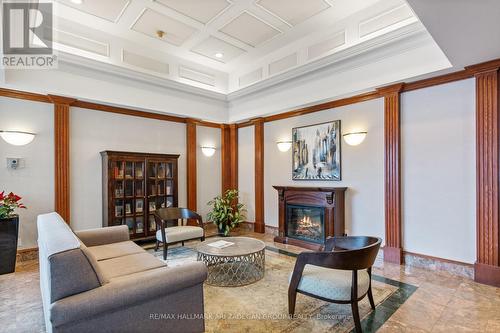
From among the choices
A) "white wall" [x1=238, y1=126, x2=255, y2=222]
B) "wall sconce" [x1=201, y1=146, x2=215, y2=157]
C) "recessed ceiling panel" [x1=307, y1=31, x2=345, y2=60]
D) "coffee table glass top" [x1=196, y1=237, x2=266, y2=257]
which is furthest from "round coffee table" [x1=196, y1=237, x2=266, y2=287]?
"recessed ceiling panel" [x1=307, y1=31, x2=345, y2=60]

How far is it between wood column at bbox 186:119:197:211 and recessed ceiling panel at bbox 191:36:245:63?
1.46 metres

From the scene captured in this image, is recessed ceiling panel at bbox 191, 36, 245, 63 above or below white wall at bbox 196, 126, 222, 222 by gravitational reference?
above

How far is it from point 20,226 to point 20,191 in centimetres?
52

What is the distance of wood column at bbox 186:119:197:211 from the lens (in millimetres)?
5844

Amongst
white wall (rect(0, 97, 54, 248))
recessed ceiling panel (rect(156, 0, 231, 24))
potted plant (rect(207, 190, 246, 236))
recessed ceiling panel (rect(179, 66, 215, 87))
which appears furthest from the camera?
potted plant (rect(207, 190, 246, 236))

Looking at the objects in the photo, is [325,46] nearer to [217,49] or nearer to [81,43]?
[217,49]

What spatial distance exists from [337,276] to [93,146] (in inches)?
174

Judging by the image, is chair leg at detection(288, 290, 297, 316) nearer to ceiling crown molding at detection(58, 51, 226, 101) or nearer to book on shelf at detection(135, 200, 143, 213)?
book on shelf at detection(135, 200, 143, 213)

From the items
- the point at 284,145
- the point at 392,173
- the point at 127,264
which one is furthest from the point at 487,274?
the point at 127,264

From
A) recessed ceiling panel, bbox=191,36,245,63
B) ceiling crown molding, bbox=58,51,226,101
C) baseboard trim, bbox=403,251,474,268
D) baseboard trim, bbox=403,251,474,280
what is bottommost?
baseboard trim, bbox=403,251,474,280

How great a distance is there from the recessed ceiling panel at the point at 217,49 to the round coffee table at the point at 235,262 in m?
3.35

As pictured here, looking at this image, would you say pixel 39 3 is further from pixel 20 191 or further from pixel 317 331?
pixel 317 331

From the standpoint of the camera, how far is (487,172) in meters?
3.18

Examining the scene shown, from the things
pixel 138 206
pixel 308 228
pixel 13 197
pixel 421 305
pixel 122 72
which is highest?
pixel 122 72
